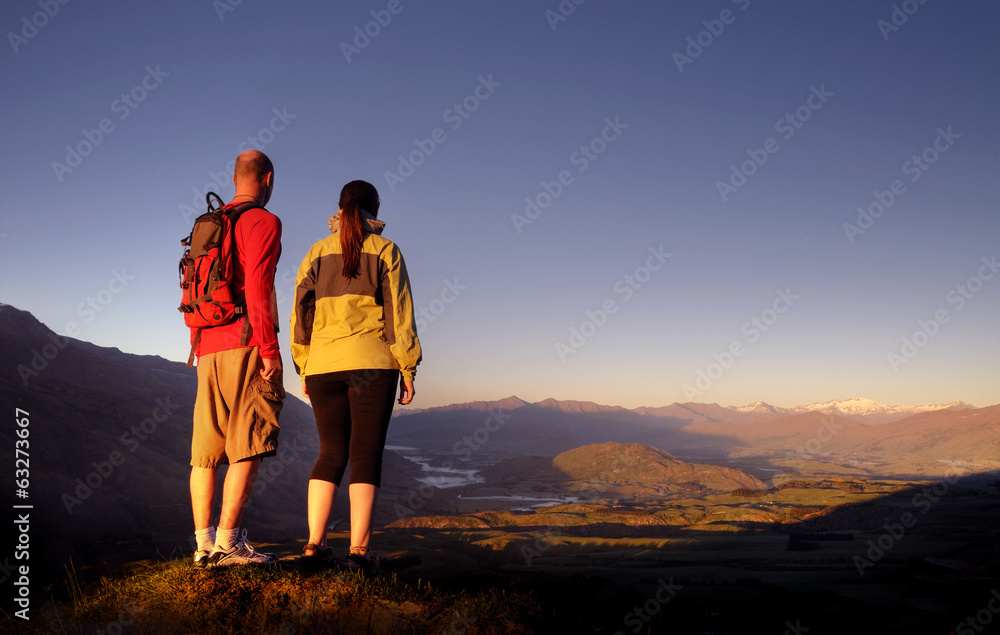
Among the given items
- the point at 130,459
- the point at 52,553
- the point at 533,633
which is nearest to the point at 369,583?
the point at 533,633

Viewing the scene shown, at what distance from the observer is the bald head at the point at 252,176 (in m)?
5.11

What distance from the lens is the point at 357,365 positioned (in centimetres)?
462

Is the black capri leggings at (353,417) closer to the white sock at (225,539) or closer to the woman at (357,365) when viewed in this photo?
the woman at (357,365)

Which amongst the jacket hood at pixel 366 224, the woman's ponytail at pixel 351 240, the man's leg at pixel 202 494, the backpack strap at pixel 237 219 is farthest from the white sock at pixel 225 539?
the jacket hood at pixel 366 224

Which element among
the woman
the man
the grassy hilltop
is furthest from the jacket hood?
the grassy hilltop

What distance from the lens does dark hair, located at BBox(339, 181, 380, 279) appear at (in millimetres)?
4730

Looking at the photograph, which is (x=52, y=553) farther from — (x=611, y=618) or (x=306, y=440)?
(x=306, y=440)

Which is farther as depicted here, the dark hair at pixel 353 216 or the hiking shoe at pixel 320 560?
the dark hair at pixel 353 216

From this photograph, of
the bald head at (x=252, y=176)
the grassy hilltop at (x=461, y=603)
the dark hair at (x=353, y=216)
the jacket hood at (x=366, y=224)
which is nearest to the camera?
the grassy hilltop at (x=461, y=603)

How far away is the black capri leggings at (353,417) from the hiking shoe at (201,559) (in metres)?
1.06

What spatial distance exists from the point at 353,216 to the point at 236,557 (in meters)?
3.00

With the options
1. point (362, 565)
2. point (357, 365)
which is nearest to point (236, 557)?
point (362, 565)

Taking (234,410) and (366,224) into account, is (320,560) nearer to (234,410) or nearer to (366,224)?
(234,410)

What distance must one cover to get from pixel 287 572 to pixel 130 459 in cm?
5256
